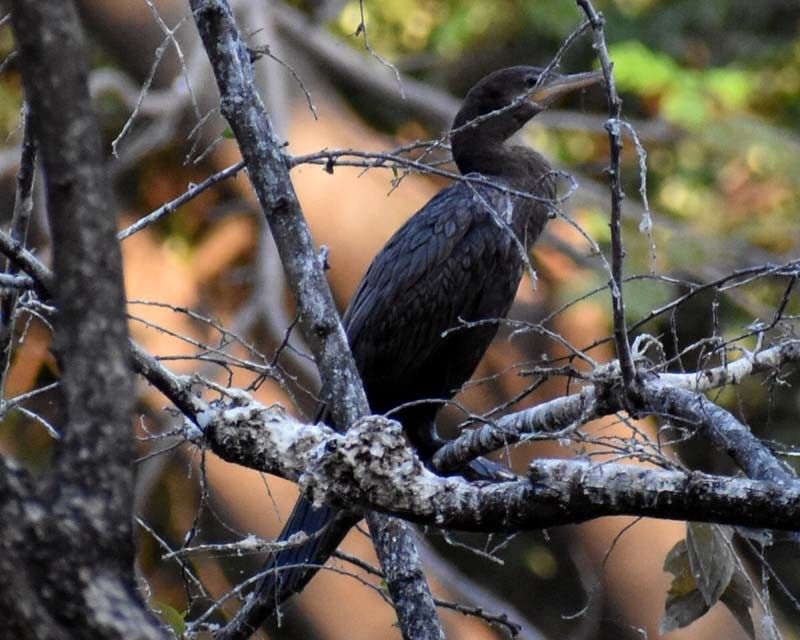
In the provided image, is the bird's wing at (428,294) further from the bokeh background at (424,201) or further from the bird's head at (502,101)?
the bokeh background at (424,201)

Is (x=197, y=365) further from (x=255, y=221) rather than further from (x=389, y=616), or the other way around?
(x=389, y=616)

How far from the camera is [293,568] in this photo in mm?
3225

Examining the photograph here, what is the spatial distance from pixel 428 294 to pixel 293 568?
3.99 feet

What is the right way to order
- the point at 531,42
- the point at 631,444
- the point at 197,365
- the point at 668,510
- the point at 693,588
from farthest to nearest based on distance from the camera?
the point at 531,42 < the point at 197,365 < the point at 693,588 < the point at 631,444 < the point at 668,510

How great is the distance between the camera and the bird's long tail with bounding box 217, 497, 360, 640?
2.90 m

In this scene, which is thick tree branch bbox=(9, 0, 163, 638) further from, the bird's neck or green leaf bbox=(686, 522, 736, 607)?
the bird's neck

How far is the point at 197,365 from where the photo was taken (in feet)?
22.9

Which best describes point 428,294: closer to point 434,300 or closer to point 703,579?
point 434,300

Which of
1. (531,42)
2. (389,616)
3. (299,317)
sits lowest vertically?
(299,317)

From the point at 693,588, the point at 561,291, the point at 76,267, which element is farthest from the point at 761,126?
the point at 76,267

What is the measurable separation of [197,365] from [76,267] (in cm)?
553

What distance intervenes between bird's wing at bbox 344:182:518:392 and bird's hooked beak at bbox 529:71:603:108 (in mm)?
538

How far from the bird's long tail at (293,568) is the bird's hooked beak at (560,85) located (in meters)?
1.64

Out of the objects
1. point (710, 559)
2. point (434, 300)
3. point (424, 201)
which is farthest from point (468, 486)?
point (424, 201)
